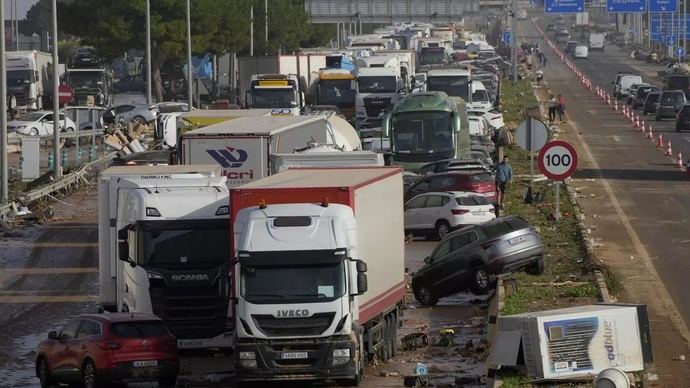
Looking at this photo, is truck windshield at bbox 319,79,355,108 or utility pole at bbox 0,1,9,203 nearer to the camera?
utility pole at bbox 0,1,9,203

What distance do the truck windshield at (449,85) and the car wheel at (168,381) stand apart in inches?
1869

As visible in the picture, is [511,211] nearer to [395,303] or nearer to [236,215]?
[395,303]

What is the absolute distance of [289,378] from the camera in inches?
850

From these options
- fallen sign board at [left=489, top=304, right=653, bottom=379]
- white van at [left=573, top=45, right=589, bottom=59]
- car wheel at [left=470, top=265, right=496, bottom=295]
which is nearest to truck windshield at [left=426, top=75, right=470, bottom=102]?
car wheel at [left=470, top=265, right=496, bottom=295]

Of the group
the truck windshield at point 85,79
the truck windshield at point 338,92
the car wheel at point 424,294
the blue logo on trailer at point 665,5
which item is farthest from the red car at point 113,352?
the blue logo on trailer at point 665,5

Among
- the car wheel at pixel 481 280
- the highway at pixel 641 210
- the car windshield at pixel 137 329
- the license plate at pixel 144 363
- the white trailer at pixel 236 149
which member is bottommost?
the highway at pixel 641 210

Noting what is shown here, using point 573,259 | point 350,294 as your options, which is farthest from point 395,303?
point 573,259

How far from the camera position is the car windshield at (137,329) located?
21948mm

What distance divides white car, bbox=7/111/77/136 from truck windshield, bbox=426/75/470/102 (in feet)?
48.6

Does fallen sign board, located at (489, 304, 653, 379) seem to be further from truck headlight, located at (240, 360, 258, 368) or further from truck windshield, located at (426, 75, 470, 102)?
truck windshield, located at (426, 75, 470, 102)

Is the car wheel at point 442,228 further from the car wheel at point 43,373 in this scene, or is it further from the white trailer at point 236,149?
the car wheel at point 43,373

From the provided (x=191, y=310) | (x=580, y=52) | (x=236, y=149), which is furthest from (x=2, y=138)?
(x=580, y=52)

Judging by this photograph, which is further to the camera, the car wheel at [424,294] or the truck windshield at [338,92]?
the truck windshield at [338,92]

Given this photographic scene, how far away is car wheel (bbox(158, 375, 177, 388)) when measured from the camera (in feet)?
72.4
